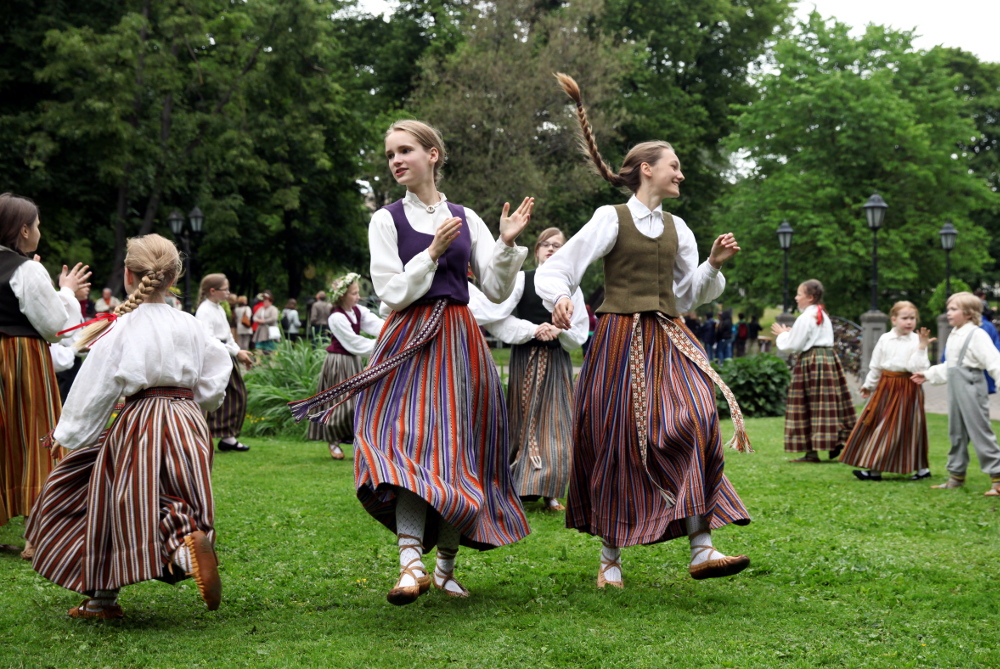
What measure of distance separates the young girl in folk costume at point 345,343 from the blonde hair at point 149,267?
5.15 metres

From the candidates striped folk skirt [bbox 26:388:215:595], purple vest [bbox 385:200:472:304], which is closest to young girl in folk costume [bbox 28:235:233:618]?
striped folk skirt [bbox 26:388:215:595]

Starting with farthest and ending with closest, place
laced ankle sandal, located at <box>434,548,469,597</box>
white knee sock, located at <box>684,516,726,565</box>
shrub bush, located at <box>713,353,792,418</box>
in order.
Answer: shrub bush, located at <box>713,353,792,418</box> < laced ankle sandal, located at <box>434,548,469,597</box> < white knee sock, located at <box>684,516,726,565</box>

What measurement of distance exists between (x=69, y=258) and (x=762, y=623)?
2589cm

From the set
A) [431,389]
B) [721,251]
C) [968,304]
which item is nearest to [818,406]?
[968,304]

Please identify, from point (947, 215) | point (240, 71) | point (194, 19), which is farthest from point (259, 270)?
point (947, 215)

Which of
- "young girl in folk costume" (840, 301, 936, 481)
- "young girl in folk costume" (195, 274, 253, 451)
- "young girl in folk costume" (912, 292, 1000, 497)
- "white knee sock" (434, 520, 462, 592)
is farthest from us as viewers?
"young girl in folk costume" (195, 274, 253, 451)

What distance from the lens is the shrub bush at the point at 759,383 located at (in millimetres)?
17484

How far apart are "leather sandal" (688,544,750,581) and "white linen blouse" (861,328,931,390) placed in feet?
19.1

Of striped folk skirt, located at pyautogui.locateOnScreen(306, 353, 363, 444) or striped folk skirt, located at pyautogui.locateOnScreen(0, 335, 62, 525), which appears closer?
striped folk skirt, located at pyautogui.locateOnScreen(0, 335, 62, 525)

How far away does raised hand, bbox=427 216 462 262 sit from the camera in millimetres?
4688

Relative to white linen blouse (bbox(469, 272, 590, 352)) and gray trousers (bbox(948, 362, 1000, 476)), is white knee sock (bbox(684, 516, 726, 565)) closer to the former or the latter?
white linen blouse (bbox(469, 272, 590, 352))

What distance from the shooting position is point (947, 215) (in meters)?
34.4

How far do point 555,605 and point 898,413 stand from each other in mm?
6182

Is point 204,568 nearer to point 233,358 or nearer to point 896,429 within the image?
point 233,358
